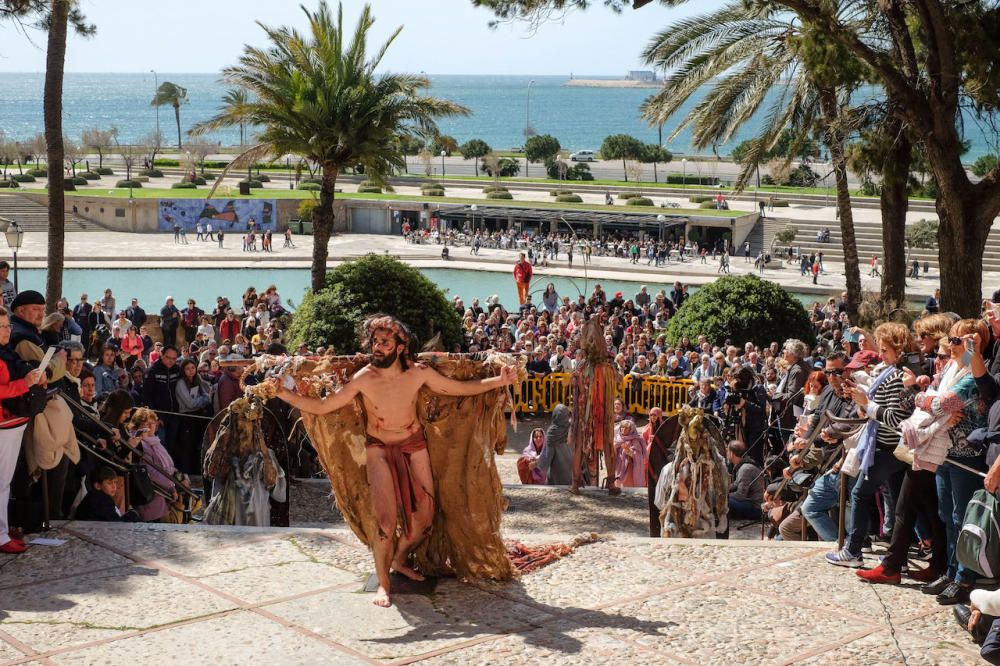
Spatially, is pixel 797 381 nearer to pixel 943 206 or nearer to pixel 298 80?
pixel 943 206

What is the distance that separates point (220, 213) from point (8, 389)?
46180 mm

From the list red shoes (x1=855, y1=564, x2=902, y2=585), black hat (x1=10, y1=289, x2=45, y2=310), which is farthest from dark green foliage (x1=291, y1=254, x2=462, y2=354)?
red shoes (x1=855, y1=564, x2=902, y2=585)

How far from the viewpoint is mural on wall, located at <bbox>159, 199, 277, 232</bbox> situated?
170 ft

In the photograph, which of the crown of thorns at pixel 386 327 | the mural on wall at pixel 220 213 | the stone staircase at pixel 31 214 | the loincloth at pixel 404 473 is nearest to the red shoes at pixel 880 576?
the loincloth at pixel 404 473

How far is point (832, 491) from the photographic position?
792 cm

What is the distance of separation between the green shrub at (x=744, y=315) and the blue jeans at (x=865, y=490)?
1070 centimetres

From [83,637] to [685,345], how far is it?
12751mm

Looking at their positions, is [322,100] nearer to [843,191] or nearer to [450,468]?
[843,191]

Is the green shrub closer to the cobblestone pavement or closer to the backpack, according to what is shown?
the cobblestone pavement

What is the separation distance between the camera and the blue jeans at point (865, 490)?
22.9 feet

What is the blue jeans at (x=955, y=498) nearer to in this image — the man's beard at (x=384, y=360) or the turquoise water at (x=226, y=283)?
the man's beard at (x=384, y=360)

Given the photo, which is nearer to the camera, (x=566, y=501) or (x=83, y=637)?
(x=83, y=637)

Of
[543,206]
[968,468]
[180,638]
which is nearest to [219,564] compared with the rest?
[180,638]

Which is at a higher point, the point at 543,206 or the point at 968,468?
the point at 543,206
